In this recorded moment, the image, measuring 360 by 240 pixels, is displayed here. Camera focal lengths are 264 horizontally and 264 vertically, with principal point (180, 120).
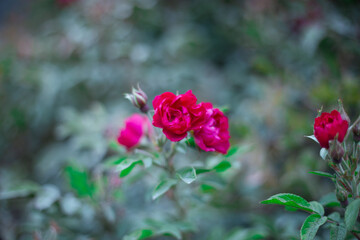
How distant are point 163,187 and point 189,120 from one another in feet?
0.66

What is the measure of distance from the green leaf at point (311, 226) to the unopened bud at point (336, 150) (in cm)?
14

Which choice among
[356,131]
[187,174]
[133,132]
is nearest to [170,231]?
[187,174]

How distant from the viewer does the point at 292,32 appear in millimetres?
1706

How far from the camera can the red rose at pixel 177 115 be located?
0.61 meters

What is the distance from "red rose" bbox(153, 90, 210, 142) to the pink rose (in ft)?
0.56

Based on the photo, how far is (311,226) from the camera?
0.57 meters

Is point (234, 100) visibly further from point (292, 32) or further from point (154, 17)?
point (154, 17)

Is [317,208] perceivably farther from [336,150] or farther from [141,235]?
[141,235]

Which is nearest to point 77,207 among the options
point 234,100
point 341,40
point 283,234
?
point 283,234

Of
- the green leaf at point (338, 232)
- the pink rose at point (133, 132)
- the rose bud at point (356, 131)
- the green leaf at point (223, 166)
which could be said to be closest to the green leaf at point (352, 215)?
the green leaf at point (338, 232)

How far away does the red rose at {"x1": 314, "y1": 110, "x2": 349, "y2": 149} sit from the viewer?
0.56 metres

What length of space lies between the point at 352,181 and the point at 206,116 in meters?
0.37

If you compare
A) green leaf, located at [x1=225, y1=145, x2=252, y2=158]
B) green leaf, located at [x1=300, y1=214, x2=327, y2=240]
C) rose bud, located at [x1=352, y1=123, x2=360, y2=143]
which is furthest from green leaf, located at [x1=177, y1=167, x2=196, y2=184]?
rose bud, located at [x1=352, y1=123, x2=360, y2=143]

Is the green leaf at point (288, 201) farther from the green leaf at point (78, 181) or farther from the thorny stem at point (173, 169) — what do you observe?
the green leaf at point (78, 181)
